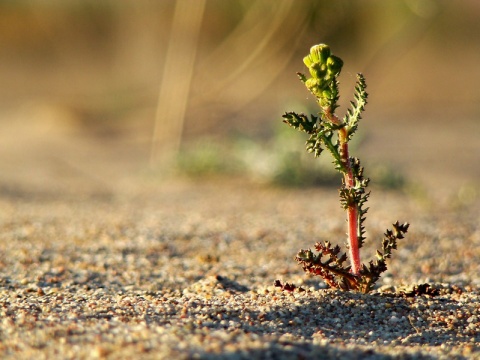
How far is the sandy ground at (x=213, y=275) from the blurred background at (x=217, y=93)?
0.41 meters

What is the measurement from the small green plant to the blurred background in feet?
10.5

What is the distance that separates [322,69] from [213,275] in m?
1.13

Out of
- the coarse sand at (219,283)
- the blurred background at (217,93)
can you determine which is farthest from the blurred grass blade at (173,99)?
the coarse sand at (219,283)

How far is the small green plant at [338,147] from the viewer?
2416mm

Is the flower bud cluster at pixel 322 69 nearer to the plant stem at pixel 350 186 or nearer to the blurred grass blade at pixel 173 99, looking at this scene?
the plant stem at pixel 350 186

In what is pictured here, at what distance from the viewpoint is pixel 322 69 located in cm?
242

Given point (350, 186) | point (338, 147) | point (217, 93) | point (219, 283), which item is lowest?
point (219, 283)

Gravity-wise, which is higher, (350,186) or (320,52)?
(320,52)

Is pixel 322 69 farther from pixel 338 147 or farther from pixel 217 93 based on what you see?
pixel 217 93

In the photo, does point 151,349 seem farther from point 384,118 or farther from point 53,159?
point 384,118

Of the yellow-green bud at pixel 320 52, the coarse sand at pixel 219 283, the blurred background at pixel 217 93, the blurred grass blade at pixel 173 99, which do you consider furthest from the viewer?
the blurred grass blade at pixel 173 99

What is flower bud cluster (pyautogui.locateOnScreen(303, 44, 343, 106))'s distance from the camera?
240 centimetres

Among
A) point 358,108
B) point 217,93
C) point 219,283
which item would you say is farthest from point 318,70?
point 217,93

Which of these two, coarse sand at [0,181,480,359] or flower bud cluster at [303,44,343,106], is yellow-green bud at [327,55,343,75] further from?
coarse sand at [0,181,480,359]
